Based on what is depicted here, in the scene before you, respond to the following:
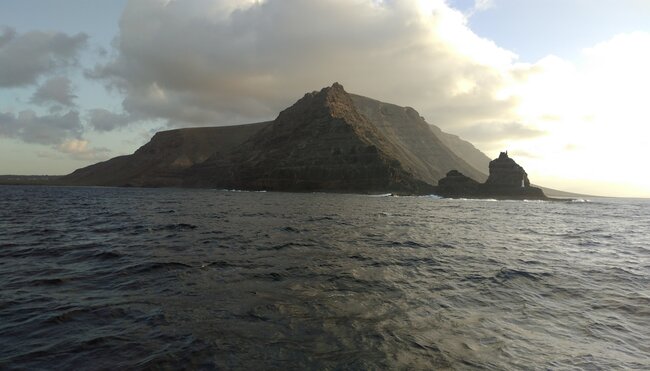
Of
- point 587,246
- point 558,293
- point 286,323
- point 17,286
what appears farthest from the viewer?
point 587,246

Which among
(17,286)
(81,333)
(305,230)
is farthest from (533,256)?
(17,286)

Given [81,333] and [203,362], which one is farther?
[81,333]

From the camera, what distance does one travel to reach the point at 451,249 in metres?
26.6

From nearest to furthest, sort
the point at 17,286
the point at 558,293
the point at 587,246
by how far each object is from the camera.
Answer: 1. the point at 17,286
2. the point at 558,293
3. the point at 587,246

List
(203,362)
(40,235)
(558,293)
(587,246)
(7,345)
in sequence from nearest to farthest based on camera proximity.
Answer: (203,362), (7,345), (558,293), (40,235), (587,246)

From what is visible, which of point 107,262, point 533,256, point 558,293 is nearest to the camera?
point 558,293

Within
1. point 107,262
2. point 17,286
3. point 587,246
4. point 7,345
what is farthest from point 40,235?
point 587,246

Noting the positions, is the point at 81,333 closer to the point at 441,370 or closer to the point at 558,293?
the point at 441,370

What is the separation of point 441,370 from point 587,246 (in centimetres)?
3107

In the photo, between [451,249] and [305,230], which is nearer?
[451,249]

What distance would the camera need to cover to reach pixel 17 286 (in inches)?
565

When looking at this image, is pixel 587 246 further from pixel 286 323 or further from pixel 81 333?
pixel 81 333

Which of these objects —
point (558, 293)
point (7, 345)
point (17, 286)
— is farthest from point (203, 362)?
point (558, 293)

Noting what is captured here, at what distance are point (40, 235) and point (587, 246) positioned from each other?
44853 mm
